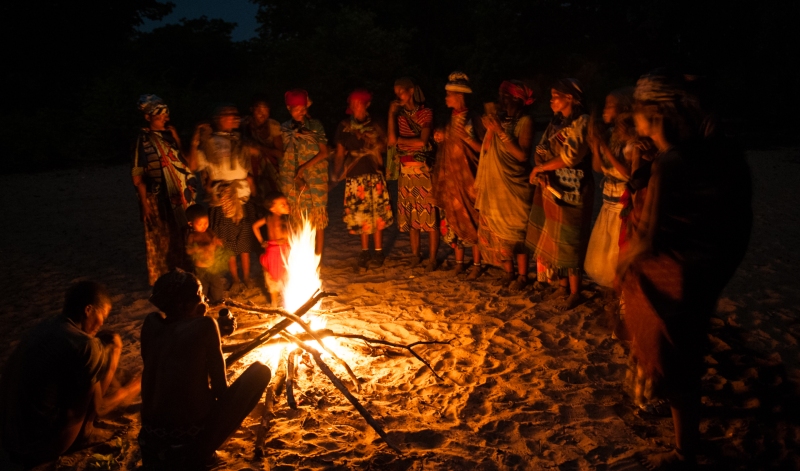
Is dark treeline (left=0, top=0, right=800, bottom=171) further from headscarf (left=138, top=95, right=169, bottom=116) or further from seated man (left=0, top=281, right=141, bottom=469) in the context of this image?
seated man (left=0, top=281, right=141, bottom=469)

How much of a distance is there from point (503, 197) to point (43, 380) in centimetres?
410

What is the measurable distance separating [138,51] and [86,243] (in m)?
20.3

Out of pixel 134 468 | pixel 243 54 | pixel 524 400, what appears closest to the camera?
pixel 134 468

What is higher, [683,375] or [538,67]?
[538,67]

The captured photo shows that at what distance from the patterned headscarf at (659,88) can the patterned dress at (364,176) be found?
3.52 m

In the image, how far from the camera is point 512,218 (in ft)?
18.5

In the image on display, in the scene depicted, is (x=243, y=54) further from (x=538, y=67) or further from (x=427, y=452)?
(x=427, y=452)

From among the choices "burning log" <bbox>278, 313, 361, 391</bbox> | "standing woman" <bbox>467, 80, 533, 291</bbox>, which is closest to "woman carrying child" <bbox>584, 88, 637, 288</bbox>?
"standing woman" <bbox>467, 80, 533, 291</bbox>

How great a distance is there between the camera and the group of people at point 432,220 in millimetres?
2883

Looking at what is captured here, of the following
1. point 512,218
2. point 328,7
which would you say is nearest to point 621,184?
point 512,218

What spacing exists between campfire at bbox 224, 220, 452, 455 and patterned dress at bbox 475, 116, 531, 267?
1.63 metres

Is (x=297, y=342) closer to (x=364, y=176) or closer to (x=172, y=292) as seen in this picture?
(x=172, y=292)

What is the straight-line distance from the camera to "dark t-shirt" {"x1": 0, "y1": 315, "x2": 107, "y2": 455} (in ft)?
9.54

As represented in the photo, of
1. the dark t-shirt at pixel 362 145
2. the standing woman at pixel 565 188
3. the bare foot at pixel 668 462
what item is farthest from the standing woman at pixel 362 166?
the bare foot at pixel 668 462
